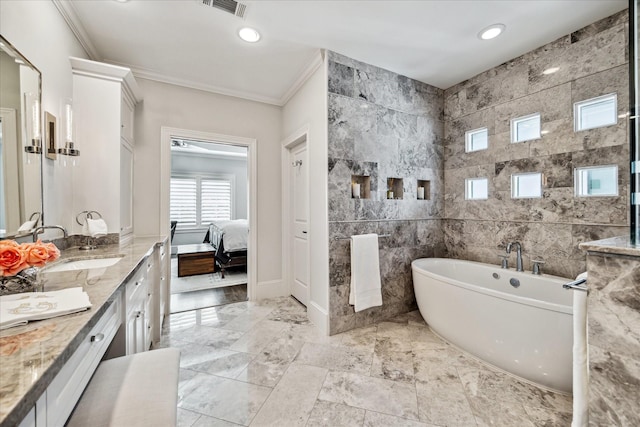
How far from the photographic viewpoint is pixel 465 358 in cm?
205

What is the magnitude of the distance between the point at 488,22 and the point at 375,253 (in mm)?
2180

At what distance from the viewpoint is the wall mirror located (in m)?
1.28

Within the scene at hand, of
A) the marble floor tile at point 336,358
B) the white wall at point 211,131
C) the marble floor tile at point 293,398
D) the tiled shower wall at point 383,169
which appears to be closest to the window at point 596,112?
the tiled shower wall at point 383,169

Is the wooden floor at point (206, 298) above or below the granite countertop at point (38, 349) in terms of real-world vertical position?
below

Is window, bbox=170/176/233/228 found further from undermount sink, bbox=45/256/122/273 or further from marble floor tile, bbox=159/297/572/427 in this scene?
undermount sink, bbox=45/256/122/273

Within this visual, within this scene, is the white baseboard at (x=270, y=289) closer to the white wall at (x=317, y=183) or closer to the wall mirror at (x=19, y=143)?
the white wall at (x=317, y=183)

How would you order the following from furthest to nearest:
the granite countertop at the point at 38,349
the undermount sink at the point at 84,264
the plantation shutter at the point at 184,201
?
1. the plantation shutter at the point at 184,201
2. the undermount sink at the point at 84,264
3. the granite countertop at the point at 38,349

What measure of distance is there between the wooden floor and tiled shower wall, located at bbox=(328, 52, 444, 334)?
5.27ft

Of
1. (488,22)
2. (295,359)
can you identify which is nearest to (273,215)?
(295,359)

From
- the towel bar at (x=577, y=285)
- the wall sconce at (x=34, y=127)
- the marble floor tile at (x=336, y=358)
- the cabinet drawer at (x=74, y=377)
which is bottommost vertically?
the marble floor tile at (x=336, y=358)

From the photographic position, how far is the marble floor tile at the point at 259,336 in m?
2.22

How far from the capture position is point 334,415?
151 cm

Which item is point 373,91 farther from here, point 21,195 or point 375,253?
point 21,195

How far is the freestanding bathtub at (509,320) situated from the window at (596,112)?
1303 mm
